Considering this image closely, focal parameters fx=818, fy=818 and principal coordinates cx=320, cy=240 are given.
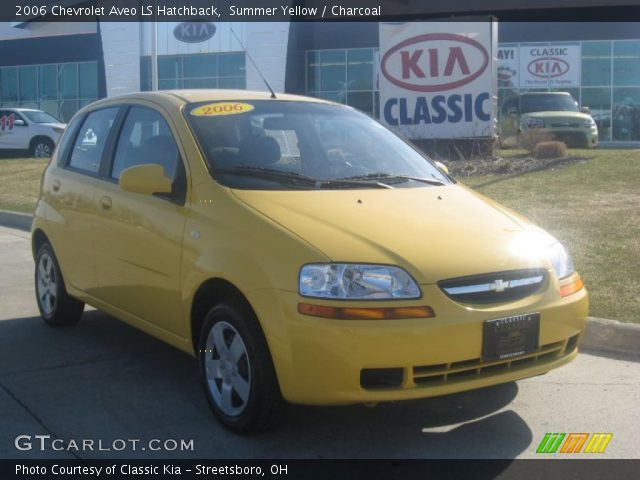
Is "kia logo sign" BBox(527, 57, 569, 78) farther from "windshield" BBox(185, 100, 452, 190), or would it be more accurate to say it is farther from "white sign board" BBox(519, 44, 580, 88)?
"windshield" BBox(185, 100, 452, 190)

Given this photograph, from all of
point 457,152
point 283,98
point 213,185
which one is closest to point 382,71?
point 457,152

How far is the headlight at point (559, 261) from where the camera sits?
13.9 feet

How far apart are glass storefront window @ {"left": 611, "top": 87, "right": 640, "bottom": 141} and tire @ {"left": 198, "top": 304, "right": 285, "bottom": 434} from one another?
3191 cm

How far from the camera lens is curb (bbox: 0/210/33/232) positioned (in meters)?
12.8

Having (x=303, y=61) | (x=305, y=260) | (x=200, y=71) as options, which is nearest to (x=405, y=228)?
(x=305, y=260)

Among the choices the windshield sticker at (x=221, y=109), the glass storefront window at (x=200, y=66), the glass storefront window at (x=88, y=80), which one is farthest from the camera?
the glass storefront window at (x=88, y=80)

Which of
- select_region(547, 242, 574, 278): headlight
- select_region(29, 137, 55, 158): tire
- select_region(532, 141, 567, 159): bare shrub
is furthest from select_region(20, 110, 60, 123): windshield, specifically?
select_region(547, 242, 574, 278): headlight

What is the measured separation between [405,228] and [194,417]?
5.06ft

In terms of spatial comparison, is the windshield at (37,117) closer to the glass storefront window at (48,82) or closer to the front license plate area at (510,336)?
the glass storefront window at (48,82)

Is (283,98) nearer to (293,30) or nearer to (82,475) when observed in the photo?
(82,475)

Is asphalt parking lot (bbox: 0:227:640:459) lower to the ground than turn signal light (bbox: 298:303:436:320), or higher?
lower

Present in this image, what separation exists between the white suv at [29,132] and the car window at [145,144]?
19.2 meters

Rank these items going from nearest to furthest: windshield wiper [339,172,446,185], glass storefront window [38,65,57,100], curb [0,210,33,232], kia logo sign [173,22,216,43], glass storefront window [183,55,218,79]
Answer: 1. windshield wiper [339,172,446,185]
2. curb [0,210,33,232]
3. kia logo sign [173,22,216,43]
4. glass storefront window [183,55,218,79]
5. glass storefront window [38,65,57,100]

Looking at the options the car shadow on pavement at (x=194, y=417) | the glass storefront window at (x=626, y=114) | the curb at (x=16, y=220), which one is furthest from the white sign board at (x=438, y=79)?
the glass storefront window at (x=626, y=114)
